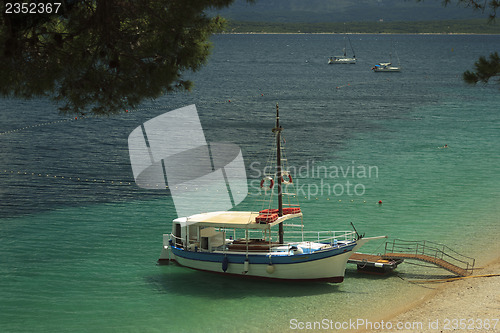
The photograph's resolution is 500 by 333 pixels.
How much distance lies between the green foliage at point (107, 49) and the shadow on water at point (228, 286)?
1173 centimetres

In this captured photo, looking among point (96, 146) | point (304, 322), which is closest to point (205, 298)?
point (304, 322)

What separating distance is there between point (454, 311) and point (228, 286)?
9.59m

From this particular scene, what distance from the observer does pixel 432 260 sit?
29.7 m

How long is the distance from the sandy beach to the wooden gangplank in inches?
39.0

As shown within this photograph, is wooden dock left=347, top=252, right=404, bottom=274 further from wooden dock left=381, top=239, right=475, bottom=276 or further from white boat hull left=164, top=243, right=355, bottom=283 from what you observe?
white boat hull left=164, top=243, right=355, bottom=283

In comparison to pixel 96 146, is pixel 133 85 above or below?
above

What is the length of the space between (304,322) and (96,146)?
39524 mm

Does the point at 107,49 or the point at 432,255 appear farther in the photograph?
the point at 432,255

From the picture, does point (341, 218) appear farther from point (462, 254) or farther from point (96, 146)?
point (96, 146)

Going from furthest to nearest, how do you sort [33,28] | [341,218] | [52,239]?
[341,218] < [52,239] < [33,28]

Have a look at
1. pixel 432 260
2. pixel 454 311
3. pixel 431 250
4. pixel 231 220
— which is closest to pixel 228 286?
pixel 231 220

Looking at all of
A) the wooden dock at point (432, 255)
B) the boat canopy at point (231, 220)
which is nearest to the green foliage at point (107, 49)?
the boat canopy at point (231, 220)

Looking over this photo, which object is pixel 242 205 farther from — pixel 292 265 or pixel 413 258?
pixel 413 258

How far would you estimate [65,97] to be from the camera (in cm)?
1761
